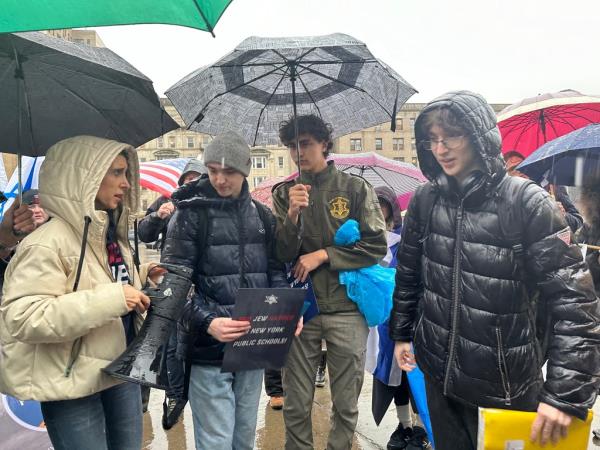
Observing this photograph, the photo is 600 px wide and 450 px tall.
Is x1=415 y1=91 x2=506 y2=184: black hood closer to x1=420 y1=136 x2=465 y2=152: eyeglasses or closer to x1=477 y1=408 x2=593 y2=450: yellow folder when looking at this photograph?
x1=420 y1=136 x2=465 y2=152: eyeglasses

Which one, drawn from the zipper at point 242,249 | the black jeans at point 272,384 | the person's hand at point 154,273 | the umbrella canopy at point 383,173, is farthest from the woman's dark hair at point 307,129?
the umbrella canopy at point 383,173

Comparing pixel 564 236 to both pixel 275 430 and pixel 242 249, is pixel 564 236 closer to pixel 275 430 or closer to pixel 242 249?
pixel 242 249

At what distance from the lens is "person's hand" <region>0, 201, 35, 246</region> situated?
250 cm

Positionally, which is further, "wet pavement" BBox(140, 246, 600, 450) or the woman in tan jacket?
"wet pavement" BBox(140, 246, 600, 450)

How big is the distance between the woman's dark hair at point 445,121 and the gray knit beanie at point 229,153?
3.24 ft

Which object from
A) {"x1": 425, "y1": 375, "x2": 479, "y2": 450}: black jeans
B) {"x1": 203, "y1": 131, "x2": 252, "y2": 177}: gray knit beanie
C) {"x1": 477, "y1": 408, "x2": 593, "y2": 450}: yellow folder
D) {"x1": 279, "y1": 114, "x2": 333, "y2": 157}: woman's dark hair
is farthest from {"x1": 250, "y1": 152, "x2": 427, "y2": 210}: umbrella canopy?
{"x1": 477, "y1": 408, "x2": 593, "y2": 450}: yellow folder

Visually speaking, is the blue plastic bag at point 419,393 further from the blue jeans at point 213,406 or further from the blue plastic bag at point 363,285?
the blue jeans at point 213,406

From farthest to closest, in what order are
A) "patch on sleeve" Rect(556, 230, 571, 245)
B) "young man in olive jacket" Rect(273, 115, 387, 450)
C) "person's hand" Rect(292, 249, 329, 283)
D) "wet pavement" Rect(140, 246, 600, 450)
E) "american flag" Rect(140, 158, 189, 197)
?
"american flag" Rect(140, 158, 189, 197) → "wet pavement" Rect(140, 246, 600, 450) → "young man in olive jacket" Rect(273, 115, 387, 450) → "person's hand" Rect(292, 249, 329, 283) → "patch on sleeve" Rect(556, 230, 571, 245)

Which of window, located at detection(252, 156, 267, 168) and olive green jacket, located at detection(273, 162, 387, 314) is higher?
olive green jacket, located at detection(273, 162, 387, 314)

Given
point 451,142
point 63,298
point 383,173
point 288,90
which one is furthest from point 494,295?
point 383,173

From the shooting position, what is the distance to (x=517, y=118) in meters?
5.98

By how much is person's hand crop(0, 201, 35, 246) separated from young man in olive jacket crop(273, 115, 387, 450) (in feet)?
4.64

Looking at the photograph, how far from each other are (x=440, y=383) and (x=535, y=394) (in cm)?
40

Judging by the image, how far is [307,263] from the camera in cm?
300
